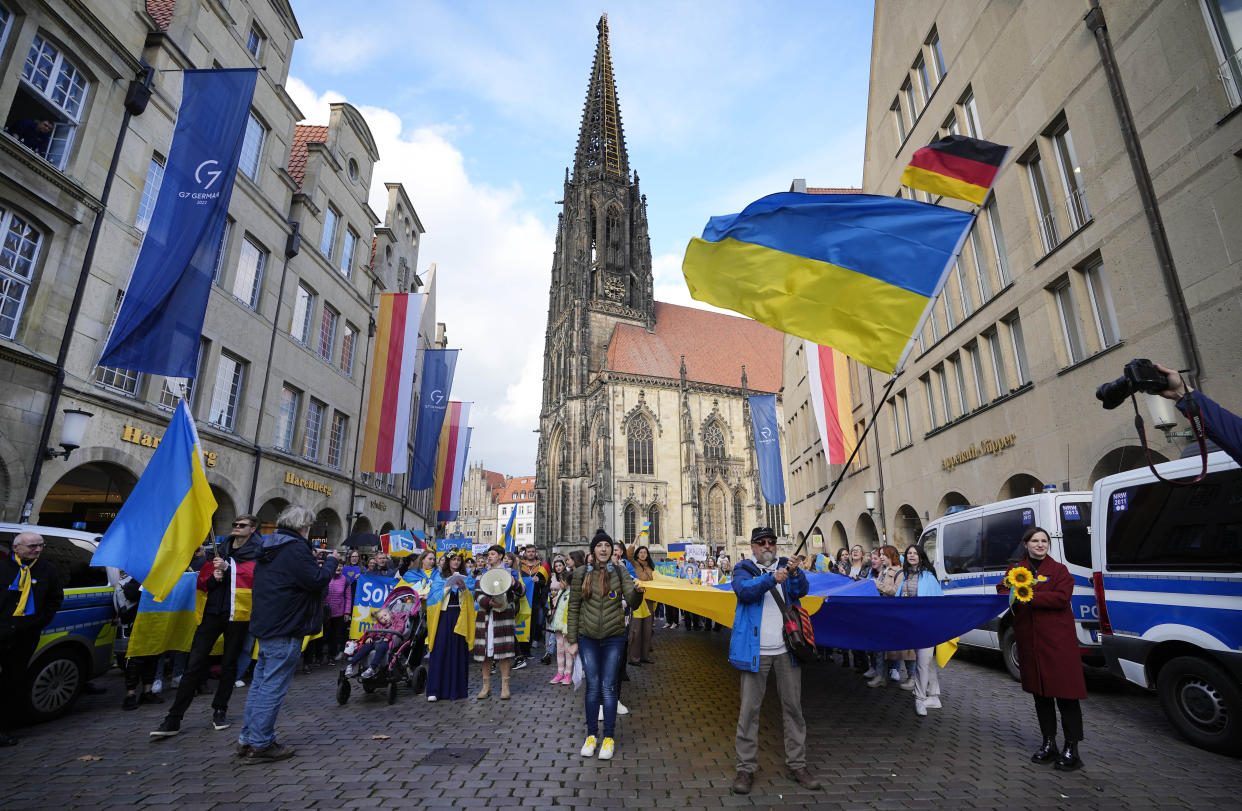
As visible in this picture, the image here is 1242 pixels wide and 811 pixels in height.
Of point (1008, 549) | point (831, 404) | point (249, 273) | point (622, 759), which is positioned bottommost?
point (622, 759)

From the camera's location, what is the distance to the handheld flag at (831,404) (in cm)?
1709

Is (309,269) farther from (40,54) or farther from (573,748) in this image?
(573,748)

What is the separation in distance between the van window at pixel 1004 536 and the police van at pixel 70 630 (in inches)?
450

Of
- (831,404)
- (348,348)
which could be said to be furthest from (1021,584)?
(348,348)

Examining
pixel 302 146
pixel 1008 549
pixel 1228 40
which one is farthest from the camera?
pixel 302 146

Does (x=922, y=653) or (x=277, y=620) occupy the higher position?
(x=277, y=620)

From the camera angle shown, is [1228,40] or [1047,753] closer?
[1047,753]

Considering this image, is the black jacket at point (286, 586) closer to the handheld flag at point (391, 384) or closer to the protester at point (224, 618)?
the protester at point (224, 618)

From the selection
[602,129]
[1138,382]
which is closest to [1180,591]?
[1138,382]

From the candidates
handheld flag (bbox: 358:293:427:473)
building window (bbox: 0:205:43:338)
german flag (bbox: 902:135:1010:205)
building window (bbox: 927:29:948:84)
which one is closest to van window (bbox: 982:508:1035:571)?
german flag (bbox: 902:135:1010:205)

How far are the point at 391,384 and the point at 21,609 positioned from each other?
12.0 meters

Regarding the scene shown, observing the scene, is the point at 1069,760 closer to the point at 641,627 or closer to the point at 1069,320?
the point at 641,627

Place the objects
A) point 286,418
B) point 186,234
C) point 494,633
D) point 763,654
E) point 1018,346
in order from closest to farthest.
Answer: point 763,654
point 494,633
point 186,234
point 1018,346
point 286,418

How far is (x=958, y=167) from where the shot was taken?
20.0 ft
